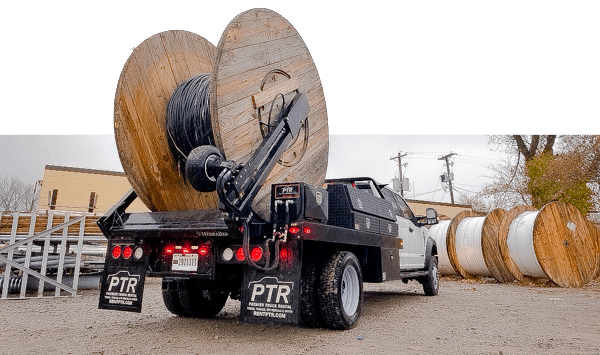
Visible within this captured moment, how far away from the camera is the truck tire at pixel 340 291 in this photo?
4617 millimetres

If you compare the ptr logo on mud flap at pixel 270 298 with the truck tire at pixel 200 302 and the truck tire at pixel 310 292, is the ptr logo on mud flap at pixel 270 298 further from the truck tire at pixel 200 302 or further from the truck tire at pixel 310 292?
the truck tire at pixel 200 302

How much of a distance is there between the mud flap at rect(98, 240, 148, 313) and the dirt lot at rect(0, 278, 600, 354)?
0.33m

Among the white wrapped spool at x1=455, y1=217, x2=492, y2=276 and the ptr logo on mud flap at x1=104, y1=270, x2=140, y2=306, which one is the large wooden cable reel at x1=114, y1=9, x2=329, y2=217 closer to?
the ptr logo on mud flap at x1=104, y1=270, x2=140, y2=306

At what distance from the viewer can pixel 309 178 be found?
5477mm

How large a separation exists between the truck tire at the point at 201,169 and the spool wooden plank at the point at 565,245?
31.0 feet

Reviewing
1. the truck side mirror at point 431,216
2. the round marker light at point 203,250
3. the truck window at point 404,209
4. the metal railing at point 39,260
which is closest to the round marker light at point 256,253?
the round marker light at point 203,250

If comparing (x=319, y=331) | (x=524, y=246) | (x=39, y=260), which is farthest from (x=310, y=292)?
(x=524, y=246)

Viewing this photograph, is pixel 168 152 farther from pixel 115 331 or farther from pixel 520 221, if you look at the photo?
pixel 520 221

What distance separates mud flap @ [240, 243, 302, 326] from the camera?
13.1 feet

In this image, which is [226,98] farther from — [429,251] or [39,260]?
[39,260]

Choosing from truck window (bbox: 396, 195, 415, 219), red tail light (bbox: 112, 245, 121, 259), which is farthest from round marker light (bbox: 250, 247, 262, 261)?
truck window (bbox: 396, 195, 415, 219)

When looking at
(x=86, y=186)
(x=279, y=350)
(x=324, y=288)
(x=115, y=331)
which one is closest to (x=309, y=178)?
(x=324, y=288)

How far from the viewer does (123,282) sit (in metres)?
4.68

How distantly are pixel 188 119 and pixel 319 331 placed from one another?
265 cm
